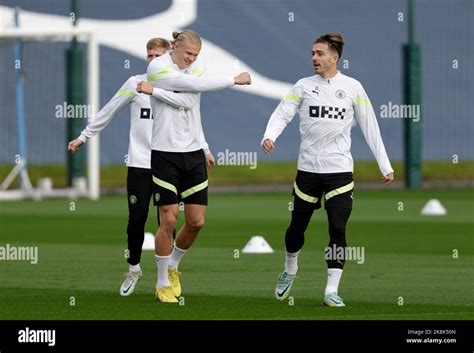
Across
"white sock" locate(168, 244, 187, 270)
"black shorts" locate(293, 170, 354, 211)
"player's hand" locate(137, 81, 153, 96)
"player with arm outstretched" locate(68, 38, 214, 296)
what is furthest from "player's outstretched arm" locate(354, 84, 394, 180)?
"white sock" locate(168, 244, 187, 270)

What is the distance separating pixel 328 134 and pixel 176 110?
144 cm

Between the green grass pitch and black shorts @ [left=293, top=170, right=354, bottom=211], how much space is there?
2.97 feet

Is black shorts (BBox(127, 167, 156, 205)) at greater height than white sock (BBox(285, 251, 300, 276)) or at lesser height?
greater

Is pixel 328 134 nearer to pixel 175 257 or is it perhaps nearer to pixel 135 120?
pixel 175 257

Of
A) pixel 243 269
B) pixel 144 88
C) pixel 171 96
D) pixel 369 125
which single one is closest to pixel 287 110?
pixel 369 125

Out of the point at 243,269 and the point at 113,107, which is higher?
the point at 113,107

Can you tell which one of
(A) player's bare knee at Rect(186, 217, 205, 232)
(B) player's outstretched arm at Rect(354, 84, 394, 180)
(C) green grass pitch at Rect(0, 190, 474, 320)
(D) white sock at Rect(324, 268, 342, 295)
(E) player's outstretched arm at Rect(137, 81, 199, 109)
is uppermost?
(E) player's outstretched arm at Rect(137, 81, 199, 109)

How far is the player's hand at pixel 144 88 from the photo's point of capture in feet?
42.3

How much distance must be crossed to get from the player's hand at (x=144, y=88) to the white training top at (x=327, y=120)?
1123 mm

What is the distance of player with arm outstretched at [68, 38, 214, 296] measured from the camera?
45.6ft

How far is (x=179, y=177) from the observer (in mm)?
13234

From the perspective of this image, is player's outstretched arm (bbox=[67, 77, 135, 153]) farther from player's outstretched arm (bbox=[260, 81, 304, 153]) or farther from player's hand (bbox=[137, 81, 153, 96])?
player's outstretched arm (bbox=[260, 81, 304, 153])

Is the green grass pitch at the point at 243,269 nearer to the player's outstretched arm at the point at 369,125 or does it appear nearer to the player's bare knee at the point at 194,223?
the player's bare knee at the point at 194,223
